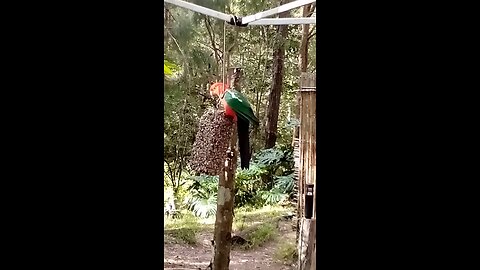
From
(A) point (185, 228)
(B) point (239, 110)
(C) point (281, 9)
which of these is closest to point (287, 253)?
(A) point (185, 228)

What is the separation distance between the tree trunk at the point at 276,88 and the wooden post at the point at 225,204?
245 centimetres

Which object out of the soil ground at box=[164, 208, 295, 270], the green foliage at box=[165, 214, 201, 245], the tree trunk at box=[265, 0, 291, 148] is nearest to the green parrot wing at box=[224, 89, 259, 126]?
the soil ground at box=[164, 208, 295, 270]

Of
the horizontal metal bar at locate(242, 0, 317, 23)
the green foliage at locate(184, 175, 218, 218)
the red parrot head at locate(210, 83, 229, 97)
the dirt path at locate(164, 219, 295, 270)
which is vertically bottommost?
the dirt path at locate(164, 219, 295, 270)

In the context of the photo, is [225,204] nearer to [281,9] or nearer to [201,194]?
[281,9]

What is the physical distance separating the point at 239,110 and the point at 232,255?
2.53 m

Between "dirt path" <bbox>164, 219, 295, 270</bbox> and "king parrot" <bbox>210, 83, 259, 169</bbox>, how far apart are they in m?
2.00

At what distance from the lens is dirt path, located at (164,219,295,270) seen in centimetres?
428

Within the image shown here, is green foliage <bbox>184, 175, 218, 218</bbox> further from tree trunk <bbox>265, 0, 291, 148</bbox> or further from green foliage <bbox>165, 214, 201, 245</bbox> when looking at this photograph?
tree trunk <bbox>265, 0, 291, 148</bbox>
